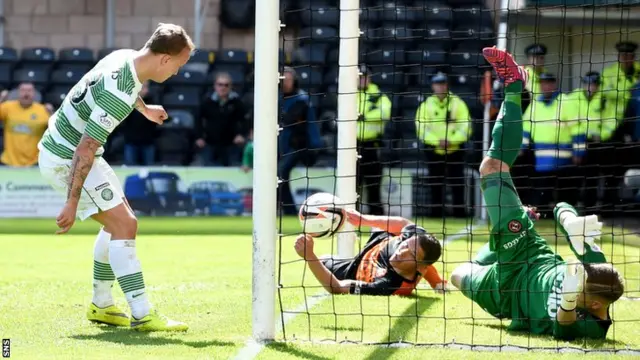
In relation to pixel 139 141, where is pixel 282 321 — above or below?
below

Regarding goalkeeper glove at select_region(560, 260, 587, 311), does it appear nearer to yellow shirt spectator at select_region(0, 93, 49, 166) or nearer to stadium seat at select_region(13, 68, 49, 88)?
yellow shirt spectator at select_region(0, 93, 49, 166)

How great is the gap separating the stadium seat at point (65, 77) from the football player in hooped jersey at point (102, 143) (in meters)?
12.8

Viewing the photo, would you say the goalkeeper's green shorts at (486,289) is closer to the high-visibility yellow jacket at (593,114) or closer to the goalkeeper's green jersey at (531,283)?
the goalkeeper's green jersey at (531,283)

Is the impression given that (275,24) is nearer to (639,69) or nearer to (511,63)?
(511,63)

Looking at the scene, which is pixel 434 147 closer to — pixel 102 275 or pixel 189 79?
pixel 189 79

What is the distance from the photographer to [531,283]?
21.4 feet

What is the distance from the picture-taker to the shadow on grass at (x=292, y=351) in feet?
18.1

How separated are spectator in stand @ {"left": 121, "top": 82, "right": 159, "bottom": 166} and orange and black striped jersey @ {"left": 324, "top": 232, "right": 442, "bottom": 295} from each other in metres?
9.49

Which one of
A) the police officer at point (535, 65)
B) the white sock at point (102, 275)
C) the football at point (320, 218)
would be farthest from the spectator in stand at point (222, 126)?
the white sock at point (102, 275)

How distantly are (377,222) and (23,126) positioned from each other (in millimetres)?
10475

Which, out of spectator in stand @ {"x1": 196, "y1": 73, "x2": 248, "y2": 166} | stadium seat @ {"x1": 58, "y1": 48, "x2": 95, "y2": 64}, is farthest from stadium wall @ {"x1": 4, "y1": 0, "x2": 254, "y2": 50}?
spectator in stand @ {"x1": 196, "y1": 73, "x2": 248, "y2": 166}

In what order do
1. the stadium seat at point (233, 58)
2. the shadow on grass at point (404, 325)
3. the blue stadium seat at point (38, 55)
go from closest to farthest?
the shadow on grass at point (404, 325) → the stadium seat at point (233, 58) → the blue stadium seat at point (38, 55)

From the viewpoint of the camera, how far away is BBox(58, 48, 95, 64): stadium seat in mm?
19031

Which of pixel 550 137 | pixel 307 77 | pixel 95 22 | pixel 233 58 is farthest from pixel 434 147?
pixel 95 22
